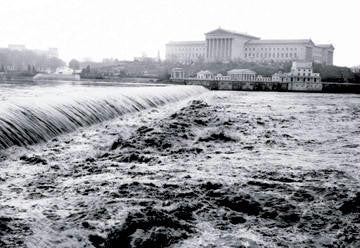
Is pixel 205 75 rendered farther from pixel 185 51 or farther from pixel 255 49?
pixel 185 51

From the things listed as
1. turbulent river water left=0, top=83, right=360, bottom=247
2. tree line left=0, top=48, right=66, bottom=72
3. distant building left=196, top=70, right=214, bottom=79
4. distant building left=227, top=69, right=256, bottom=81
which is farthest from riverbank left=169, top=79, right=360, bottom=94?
tree line left=0, top=48, right=66, bottom=72

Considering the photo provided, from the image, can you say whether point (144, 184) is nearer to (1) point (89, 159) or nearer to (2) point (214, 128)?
(1) point (89, 159)

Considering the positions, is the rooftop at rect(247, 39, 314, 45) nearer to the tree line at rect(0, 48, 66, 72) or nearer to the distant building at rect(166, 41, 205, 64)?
the distant building at rect(166, 41, 205, 64)

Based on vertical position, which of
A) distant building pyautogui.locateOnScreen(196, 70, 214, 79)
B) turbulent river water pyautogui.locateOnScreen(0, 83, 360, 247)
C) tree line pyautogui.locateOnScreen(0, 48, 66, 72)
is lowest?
turbulent river water pyautogui.locateOnScreen(0, 83, 360, 247)

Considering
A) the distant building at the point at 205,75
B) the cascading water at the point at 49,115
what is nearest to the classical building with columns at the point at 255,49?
the distant building at the point at 205,75

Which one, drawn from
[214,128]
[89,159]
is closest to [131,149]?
[89,159]

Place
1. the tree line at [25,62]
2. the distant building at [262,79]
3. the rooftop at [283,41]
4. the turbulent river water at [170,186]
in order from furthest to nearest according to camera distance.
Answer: the rooftop at [283,41] < the tree line at [25,62] < the distant building at [262,79] < the turbulent river water at [170,186]

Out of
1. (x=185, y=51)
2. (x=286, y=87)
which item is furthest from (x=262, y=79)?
Result: (x=185, y=51)

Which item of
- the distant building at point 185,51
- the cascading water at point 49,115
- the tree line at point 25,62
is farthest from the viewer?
the distant building at point 185,51

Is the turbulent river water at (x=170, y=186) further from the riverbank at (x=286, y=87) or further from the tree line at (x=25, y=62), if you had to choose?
the tree line at (x=25, y=62)
